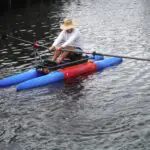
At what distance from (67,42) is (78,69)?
1.26 meters

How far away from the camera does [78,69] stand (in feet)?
57.8

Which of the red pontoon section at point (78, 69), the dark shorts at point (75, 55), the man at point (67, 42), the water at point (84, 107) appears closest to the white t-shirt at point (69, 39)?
the man at point (67, 42)

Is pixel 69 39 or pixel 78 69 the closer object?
pixel 69 39

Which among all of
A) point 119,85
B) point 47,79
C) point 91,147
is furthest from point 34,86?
point 91,147

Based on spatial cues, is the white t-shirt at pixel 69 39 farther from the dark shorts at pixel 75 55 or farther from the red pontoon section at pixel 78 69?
the red pontoon section at pixel 78 69

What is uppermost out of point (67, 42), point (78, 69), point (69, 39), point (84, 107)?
point (69, 39)

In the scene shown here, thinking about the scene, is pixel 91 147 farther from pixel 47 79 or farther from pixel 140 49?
pixel 140 49

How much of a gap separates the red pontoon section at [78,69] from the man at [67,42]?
0.47m

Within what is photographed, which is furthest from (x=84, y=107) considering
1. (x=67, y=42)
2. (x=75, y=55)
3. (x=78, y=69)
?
(x=75, y=55)

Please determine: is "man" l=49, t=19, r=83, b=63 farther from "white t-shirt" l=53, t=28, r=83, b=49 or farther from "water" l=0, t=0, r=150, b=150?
"water" l=0, t=0, r=150, b=150

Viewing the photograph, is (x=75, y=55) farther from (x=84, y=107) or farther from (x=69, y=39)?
(x=84, y=107)

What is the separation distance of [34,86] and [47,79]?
68 cm

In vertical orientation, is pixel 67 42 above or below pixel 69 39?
below

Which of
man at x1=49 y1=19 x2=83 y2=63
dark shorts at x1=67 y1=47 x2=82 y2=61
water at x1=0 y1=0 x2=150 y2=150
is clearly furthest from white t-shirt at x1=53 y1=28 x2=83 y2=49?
water at x1=0 y1=0 x2=150 y2=150
